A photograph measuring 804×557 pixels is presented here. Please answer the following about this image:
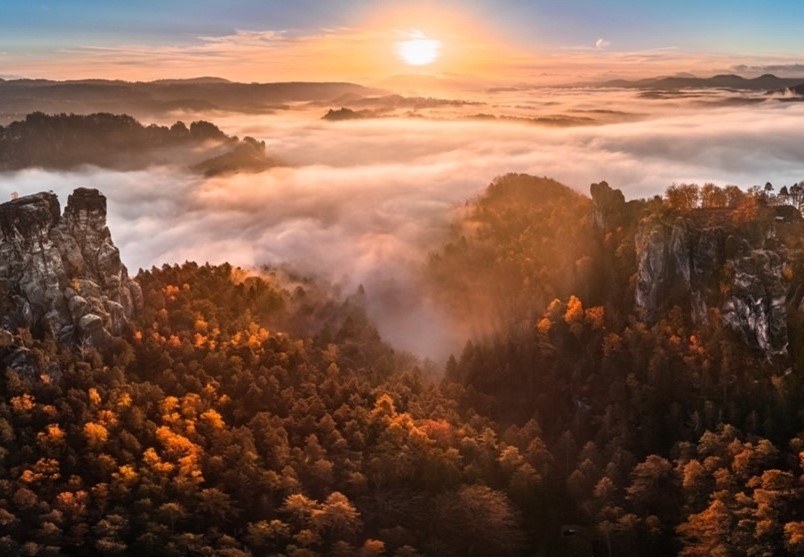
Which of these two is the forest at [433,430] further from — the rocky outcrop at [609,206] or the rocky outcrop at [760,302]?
the rocky outcrop at [760,302]

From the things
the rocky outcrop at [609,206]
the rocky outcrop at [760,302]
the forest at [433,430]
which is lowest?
the forest at [433,430]

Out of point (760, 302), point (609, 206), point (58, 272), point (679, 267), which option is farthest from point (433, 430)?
point (609, 206)

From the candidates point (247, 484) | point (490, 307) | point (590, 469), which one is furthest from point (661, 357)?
point (247, 484)

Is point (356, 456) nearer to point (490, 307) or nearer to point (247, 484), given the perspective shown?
point (247, 484)

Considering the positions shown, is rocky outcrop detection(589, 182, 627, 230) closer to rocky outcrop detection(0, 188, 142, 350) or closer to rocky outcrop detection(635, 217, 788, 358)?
rocky outcrop detection(635, 217, 788, 358)

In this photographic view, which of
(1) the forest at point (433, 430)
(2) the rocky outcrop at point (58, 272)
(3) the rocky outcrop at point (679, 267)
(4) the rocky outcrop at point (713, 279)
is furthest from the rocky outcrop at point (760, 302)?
(2) the rocky outcrop at point (58, 272)

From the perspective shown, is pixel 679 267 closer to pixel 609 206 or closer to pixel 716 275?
pixel 716 275
